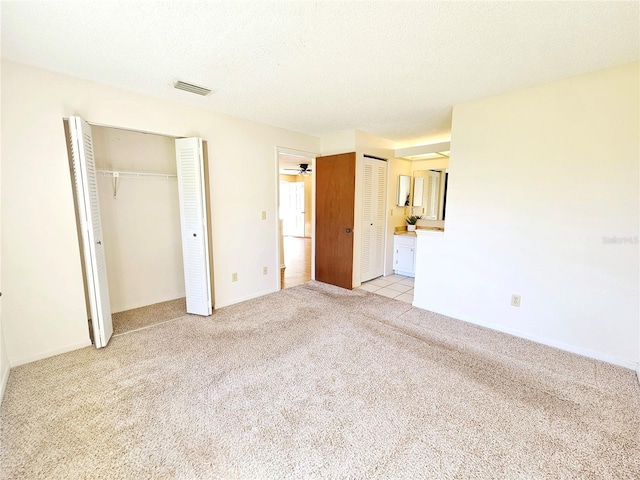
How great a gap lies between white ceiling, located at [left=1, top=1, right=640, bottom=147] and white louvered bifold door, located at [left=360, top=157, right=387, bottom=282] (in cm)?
156

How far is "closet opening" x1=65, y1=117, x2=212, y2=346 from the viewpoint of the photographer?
123 inches

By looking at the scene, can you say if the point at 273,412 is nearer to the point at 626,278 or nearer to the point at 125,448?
the point at 125,448

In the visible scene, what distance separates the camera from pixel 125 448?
1.51m

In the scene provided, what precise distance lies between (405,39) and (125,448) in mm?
2873

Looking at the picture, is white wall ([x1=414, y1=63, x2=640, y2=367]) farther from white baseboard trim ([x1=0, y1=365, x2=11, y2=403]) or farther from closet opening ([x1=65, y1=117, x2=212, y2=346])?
white baseboard trim ([x1=0, y1=365, x2=11, y2=403])

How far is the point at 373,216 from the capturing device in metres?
4.51

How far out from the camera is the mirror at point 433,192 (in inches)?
195

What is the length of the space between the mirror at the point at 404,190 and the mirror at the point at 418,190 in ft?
0.38

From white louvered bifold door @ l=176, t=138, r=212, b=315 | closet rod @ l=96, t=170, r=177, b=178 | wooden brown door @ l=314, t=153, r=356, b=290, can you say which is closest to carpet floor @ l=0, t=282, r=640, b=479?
white louvered bifold door @ l=176, t=138, r=212, b=315

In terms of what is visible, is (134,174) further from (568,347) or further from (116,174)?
(568,347)

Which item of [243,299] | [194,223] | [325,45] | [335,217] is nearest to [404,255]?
[335,217]

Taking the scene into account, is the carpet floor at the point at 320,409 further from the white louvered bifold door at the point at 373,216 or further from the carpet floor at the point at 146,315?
the white louvered bifold door at the point at 373,216

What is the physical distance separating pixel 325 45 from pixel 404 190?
356 cm

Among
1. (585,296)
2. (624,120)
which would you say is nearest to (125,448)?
(585,296)
